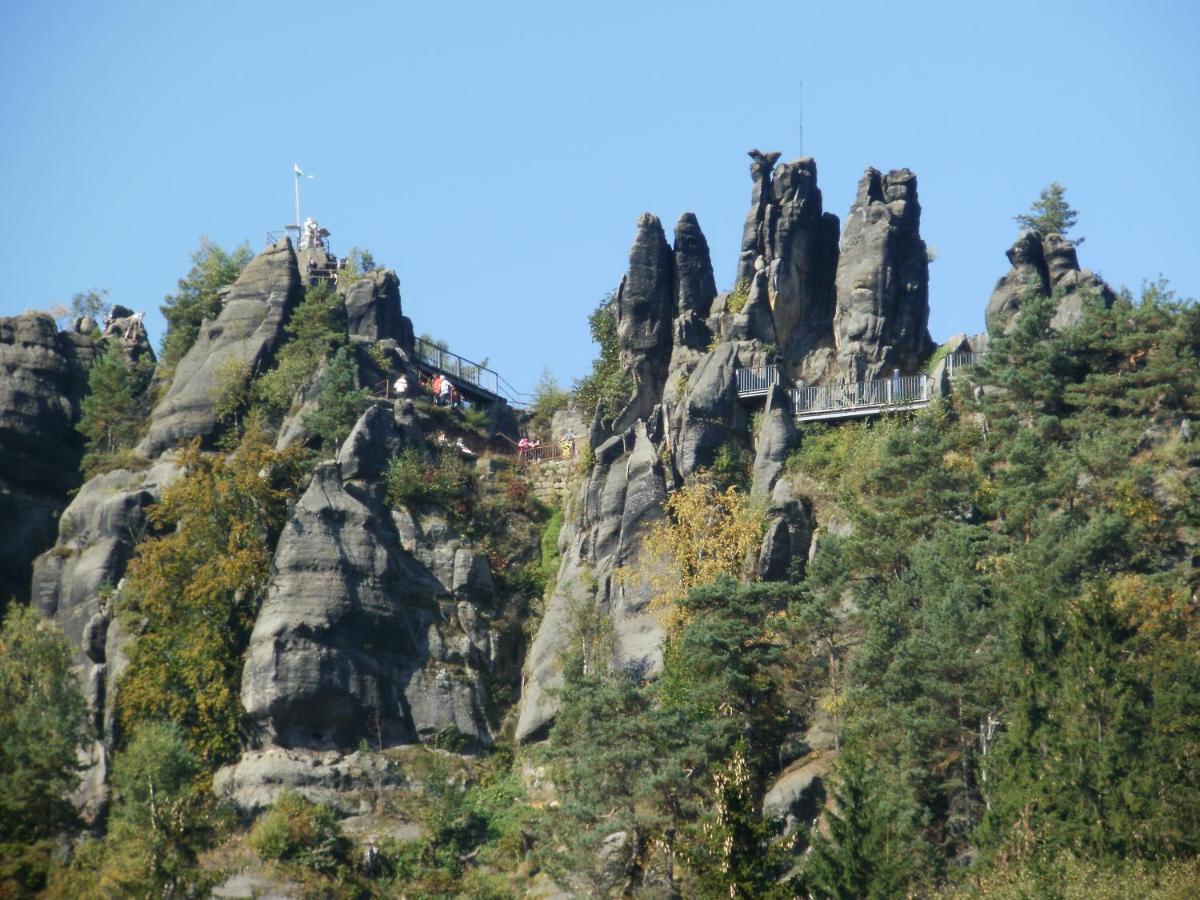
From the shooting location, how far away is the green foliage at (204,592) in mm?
64562

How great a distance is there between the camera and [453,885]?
60.0 meters

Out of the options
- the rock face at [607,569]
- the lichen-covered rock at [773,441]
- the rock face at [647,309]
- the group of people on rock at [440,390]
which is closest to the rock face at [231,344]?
the group of people on rock at [440,390]

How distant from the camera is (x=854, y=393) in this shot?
69.6m

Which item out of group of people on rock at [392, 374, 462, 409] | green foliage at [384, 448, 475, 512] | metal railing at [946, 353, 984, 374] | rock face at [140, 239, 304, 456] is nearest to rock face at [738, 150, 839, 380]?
metal railing at [946, 353, 984, 374]

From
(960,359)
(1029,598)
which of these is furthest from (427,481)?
(1029,598)

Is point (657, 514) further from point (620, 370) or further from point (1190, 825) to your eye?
point (1190, 825)

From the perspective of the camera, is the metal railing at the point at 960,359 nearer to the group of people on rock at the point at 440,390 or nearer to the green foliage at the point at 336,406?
the group of people on rock at the point at 440,390

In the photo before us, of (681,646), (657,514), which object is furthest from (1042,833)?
(657,514)

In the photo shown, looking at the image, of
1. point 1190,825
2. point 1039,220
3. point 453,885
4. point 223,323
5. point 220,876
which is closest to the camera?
point 1190,825

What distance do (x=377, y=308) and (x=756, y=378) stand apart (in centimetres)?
1399

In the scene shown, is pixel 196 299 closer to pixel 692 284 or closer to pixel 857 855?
pixel 692 284

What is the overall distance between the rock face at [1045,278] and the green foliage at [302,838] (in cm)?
2330

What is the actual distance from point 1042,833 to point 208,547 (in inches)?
1005

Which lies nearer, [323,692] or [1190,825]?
[1190,825]
